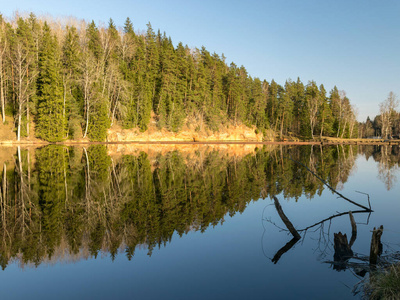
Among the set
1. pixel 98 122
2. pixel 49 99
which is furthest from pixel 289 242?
pixel 49 99

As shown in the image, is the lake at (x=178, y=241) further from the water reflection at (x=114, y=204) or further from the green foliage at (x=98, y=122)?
the green foliage at (x=98, y=122)

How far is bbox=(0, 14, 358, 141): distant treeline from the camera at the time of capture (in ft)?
152

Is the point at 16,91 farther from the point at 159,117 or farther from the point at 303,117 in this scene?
the point at 303,117

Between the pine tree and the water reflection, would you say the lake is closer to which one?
the water reflection

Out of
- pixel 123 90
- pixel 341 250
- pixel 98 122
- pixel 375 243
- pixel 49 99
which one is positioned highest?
pixel 123 90

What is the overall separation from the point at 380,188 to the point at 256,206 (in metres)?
8.77

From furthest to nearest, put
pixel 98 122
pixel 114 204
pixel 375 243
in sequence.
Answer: pixel 98 122
pixel 114 204
pixel 375 243

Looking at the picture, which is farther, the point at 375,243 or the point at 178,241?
the point at 178,241

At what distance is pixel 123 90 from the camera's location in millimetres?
56469

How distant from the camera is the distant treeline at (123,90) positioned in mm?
46469

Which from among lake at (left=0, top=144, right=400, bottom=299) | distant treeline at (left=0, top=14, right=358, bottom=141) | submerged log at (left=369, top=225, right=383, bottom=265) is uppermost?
distant treeline at (left=0, top=14, right=358, bottom=141)

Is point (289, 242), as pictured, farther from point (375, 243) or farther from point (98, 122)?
point (98, 122)

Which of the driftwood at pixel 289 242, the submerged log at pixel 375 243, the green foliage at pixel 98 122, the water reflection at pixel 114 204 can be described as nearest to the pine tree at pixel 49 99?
the green foliage at pixel 98 122

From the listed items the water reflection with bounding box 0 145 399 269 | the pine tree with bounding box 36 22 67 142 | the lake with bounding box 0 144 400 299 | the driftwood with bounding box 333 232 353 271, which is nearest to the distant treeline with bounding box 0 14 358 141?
the pine tree with bounding box 36 22 67 142
